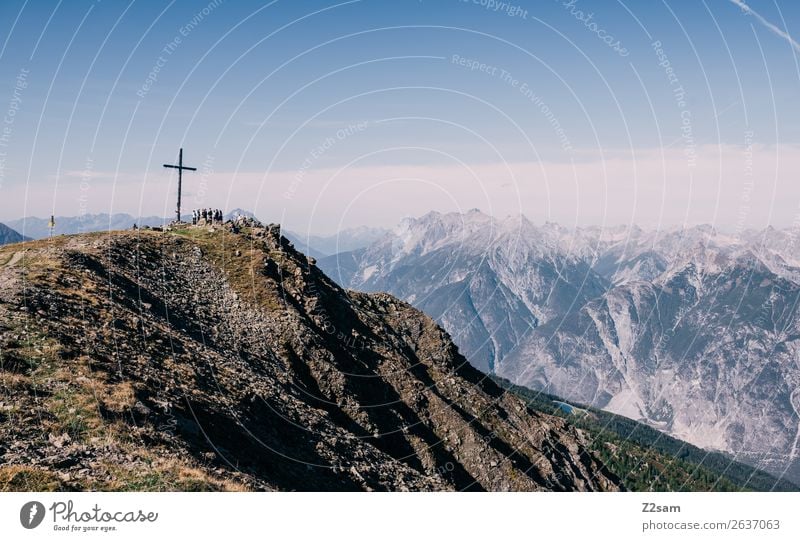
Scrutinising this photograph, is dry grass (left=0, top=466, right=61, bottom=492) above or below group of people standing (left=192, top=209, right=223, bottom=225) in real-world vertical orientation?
below

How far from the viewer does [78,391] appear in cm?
3912

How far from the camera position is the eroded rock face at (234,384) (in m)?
35.7

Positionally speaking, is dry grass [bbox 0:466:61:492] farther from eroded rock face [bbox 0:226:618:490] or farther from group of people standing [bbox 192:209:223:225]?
group of people standing [bbox 192:209:223:225]

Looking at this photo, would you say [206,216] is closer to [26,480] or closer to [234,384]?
[234,384]

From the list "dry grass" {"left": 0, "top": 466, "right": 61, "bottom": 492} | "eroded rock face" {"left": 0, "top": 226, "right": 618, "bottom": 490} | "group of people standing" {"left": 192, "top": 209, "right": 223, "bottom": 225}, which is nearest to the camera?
"dry grass" {"left": 0, "top": 466, "right": 61, "bottom": 492}

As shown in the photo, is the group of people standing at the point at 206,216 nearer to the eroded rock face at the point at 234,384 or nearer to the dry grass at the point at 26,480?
the eroded rock face at the point at 234,384

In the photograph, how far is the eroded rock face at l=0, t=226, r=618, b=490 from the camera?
3566cm

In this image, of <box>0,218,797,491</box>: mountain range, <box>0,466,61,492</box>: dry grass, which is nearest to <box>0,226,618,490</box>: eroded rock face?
<box>0,466,61,492</box>: dry grass

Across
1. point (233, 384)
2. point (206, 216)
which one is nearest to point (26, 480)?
point (233, 384)

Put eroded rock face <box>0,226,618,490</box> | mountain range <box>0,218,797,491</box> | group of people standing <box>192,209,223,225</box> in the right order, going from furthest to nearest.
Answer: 1. group of people standing <box>192,209,223,225</box>
2. eroded rock face <box>0,226,618,490</box>
3. mountain range <box>0,218,797,491</box>
